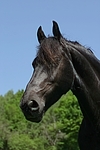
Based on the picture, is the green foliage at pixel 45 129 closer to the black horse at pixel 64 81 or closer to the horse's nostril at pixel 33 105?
the black horse at pixel 64 81

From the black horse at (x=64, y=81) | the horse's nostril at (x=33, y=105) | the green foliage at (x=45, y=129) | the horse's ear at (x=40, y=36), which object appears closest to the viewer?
the horse's nostril at (x=33, y=105)

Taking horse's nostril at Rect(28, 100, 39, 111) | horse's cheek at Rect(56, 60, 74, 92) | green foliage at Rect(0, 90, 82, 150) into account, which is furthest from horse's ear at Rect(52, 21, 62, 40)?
green foliage at Rect(0, 90, 82, 150)

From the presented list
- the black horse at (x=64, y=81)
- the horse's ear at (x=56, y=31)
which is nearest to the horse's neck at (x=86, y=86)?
the black horse at (x=64, y=81)

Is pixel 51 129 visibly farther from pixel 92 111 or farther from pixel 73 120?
pixel 92 111

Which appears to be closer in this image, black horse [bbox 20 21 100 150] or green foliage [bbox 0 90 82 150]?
black horse [bbox 20 21 100 150]

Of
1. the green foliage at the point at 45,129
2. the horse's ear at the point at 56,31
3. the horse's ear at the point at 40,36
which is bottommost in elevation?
the horse's ear at the point at 56,31

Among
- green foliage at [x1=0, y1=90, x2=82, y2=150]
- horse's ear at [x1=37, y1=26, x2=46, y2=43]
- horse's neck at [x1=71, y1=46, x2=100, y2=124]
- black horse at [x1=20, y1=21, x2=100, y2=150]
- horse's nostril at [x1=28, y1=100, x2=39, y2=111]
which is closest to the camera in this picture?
horse's nostril at [x1=28, y1=100, x2=39, y2=111]

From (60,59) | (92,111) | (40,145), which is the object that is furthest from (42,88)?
(40,145)

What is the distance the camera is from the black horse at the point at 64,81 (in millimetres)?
6203

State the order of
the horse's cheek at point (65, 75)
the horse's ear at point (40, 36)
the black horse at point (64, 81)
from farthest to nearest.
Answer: the horse's ear at point (40, 36), the horse's cheek at point (65, 75), the black horse at point (64, 81)

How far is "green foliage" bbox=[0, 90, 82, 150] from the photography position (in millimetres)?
58688

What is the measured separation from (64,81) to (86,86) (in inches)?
21.2

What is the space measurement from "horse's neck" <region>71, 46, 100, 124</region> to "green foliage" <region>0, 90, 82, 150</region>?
49.8 meters

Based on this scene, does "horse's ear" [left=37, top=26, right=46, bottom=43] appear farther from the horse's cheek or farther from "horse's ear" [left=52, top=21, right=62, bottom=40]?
the horse's cheek
